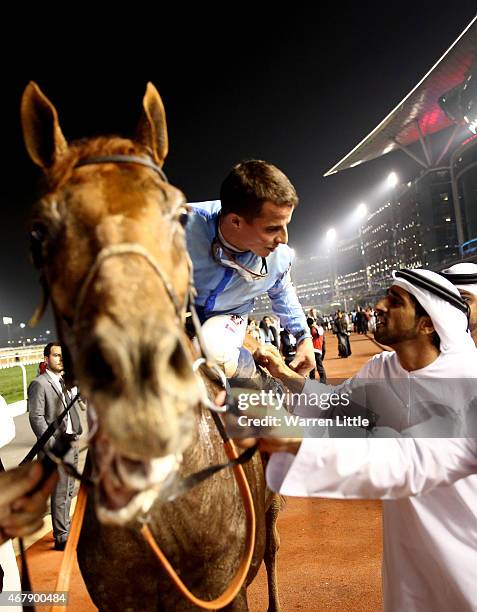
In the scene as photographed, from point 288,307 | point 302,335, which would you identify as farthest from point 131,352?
point 288,307

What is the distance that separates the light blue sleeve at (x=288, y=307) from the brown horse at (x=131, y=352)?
1.88 m

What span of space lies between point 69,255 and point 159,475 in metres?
0.74

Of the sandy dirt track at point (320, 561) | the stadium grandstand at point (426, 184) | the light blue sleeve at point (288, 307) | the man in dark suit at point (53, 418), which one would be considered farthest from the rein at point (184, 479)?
the stadium grandstand at point (426, 184)

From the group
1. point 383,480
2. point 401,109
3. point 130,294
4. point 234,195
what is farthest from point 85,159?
point 401,109

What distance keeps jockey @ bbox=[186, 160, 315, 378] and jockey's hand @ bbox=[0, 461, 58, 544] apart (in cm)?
125

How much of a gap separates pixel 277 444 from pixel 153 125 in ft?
4.98

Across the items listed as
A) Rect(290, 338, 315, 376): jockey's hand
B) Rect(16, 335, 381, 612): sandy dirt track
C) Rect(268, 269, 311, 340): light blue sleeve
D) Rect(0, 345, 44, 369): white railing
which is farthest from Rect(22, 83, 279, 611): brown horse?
Rect(0, 345, 44, 369): white railing

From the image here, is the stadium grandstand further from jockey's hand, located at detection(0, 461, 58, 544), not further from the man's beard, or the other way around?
jockey's hand, located at detection(0, 461, 58, 544)

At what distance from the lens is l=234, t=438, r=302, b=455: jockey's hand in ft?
5.55

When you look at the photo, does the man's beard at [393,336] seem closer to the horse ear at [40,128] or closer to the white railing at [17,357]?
the horse ear at [40,128]

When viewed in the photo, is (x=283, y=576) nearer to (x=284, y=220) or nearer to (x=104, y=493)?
(x=284, y=220)

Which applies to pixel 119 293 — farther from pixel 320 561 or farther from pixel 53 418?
pixel 53 418

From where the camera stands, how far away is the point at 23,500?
5.55ft

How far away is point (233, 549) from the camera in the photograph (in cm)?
224
